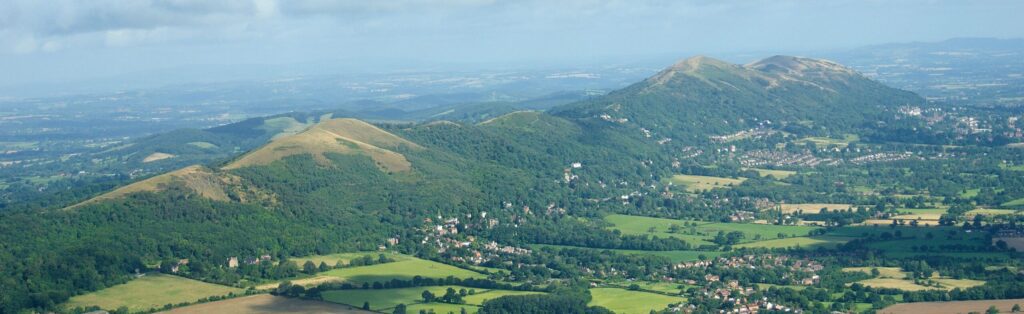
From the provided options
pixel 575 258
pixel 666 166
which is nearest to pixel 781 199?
pixel 666 166

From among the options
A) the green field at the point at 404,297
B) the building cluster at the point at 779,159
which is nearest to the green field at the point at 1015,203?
the building cluster at the point at 779,159

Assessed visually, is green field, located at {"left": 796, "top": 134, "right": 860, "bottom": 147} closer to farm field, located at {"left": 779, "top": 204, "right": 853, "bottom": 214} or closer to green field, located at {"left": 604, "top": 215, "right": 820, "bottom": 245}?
farm field, located at {"left": 779, "top": 204, "right": 853, "bottom": 214}

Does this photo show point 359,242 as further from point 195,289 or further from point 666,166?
point 666,166

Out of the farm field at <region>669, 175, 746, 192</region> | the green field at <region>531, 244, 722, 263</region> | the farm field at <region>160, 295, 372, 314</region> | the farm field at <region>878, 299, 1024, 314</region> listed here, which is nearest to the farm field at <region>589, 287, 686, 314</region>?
the green field at <region>531, 244, 722, 263</region>

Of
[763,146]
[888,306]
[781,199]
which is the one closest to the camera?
[888,306]

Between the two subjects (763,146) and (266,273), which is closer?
(266,273)

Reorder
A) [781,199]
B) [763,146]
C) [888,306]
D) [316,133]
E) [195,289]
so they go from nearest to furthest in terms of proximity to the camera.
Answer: [888,306] < [195,289] < [781,199] < [316,133] < [763,146]
